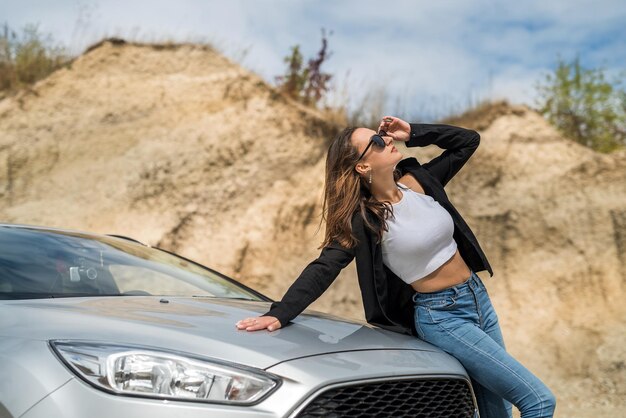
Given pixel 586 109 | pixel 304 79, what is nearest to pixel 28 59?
pixel 304 79

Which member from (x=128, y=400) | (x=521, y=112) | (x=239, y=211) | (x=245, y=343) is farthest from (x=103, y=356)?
(x=521, y=112)

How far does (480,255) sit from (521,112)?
8.72 m

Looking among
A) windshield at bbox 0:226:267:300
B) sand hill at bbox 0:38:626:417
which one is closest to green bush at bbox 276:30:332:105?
sand hill at bbox 0:38:626:417

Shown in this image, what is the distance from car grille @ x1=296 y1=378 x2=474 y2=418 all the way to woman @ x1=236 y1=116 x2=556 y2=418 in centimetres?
24

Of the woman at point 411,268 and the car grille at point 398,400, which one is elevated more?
the woman at point 411,268

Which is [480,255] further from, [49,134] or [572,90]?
[49,134]

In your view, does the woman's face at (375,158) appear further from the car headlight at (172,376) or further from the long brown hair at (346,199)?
the car headlight at (172,376)

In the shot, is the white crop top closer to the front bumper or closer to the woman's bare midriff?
the woman's bare midriff

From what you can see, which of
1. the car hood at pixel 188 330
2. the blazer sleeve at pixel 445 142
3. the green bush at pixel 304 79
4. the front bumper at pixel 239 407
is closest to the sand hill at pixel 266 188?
the green bush at pixel 304 79

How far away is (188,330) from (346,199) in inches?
45.5

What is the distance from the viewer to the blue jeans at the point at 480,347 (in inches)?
114

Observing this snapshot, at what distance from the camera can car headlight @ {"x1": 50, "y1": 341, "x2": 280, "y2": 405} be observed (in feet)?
7.06

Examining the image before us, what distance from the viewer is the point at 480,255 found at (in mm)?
3268

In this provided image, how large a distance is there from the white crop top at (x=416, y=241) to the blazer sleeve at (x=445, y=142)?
47 cm
